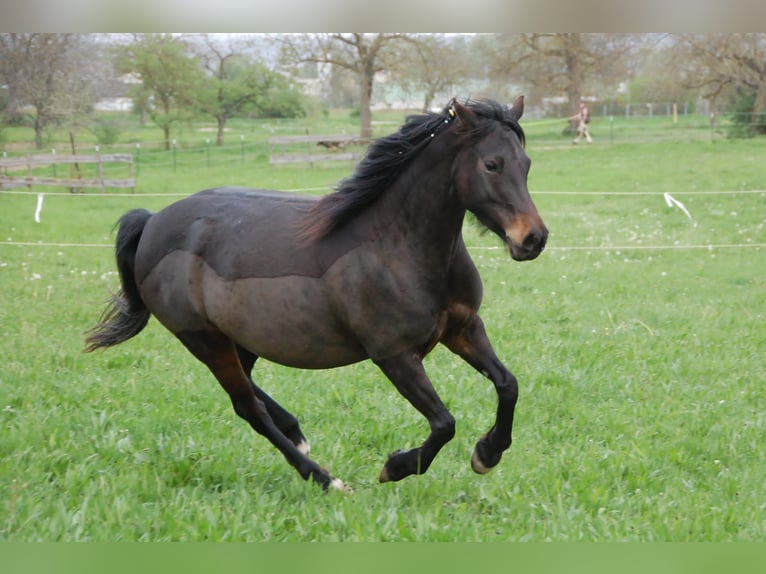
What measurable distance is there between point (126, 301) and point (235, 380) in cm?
85

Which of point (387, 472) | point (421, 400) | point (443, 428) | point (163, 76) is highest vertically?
point (163, 76)

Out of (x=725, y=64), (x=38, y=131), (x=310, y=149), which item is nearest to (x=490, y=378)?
(x=38, y=131)

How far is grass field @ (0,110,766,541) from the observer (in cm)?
330

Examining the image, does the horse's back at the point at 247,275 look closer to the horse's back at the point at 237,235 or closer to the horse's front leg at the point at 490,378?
the horse's back at the point at 237,235

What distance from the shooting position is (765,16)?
2711mm

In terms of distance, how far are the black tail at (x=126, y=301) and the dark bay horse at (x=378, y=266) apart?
1.23 ft

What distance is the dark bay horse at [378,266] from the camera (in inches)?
127

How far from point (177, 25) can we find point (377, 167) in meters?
1.09

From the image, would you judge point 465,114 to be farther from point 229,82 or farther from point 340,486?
point 229,82

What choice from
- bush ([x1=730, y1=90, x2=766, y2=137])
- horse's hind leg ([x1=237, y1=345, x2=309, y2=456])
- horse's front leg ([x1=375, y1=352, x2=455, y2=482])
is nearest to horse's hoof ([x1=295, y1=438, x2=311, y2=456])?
horse's hind leg ([x1=237, y1=345, x2=309, y2=456])

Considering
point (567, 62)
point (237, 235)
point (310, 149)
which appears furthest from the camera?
point (310, 149)

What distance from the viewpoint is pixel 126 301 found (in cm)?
436

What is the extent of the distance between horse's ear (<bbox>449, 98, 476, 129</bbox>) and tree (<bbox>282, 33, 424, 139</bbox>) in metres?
6.98

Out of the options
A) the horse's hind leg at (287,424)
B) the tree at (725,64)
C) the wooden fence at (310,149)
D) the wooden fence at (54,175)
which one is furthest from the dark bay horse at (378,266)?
the wooden fence at (310,149)
